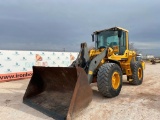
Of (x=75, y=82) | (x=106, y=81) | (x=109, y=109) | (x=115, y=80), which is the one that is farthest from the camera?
(x=115, y=80)

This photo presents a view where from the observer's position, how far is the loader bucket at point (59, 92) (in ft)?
15.7

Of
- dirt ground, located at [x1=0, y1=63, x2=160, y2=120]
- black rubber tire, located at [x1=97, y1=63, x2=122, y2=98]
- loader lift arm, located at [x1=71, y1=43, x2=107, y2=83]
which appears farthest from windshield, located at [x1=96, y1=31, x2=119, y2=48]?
dirt ground, located at [x1=0, y1=63, x2=160, y2=120]

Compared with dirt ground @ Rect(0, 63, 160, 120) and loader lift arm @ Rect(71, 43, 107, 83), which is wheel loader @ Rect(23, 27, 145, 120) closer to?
loader lift arm @ Rect(71, 43, 107, 83)

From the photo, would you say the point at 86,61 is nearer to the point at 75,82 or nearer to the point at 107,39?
the point at 75,82

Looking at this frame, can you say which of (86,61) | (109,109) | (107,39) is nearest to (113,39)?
(107,39)

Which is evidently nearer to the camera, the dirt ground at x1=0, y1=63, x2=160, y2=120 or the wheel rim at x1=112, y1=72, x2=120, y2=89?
the dirt ground at x1=0, y1=63, x2=160, y2=120

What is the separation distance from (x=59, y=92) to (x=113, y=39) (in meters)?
3.45

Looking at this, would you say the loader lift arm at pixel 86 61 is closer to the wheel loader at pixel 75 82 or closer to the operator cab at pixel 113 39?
the wheel loader at pixel 75 82

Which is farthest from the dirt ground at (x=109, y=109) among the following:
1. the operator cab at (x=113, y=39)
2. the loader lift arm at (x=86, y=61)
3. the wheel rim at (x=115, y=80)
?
the operator cab at (x=113, y=39)

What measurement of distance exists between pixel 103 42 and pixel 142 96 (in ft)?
9.21

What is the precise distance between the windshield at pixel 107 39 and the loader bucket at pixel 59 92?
2957mm

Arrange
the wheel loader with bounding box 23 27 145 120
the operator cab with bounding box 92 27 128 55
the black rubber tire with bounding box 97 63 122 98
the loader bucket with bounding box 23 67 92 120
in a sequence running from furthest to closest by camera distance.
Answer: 1. the operator cab with bounding box 92 27 128 55
2. the black rubber tire with bounding box 97 63 122 98
3. the wheel loader with bounding box 23 27 145 120
4. the loader bucket with bounding box 23 67 92 120

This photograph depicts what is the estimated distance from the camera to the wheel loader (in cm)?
497

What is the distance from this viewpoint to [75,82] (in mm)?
5586
